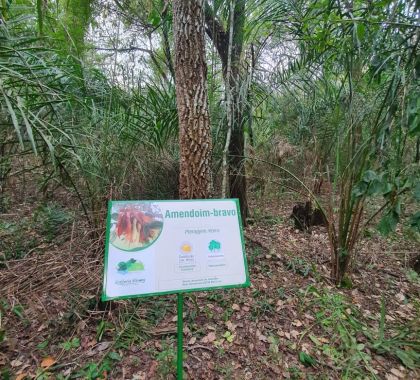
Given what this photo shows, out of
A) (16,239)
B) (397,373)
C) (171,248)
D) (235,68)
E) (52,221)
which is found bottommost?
(397,373)

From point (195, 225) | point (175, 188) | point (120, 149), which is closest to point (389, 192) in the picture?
point (195, 225)

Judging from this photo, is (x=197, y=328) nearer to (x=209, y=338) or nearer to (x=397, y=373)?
(x=209, y=338)

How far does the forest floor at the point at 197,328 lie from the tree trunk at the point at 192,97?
0.80 metres

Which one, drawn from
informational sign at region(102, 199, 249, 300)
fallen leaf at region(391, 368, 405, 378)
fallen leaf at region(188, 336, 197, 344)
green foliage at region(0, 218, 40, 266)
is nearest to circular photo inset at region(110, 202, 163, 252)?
informational sign at region(102, 199, 249, 300)

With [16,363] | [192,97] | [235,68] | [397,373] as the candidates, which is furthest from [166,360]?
[235,68]

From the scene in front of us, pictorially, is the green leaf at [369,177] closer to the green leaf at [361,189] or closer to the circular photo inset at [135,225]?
the green leaf at [361,189]

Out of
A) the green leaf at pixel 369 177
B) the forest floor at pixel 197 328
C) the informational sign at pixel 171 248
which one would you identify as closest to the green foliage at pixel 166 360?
the forest floor at pixel 197 328

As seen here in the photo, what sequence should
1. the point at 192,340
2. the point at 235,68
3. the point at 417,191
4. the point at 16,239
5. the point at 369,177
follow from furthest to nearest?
the point at 235,68, the point at 16,239, the point at 192,340, the point at 369,177, the point at 417,191

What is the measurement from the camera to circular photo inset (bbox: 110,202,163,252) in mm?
1212

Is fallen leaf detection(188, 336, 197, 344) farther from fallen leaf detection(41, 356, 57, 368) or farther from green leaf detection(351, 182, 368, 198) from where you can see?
green leaf detection(351, 182, 368, 198)

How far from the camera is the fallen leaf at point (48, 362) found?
1424mm

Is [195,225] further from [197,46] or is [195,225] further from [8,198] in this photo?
[8,198]

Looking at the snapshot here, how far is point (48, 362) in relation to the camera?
4.73 feet

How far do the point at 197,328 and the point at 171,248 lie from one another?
2.61 ft
